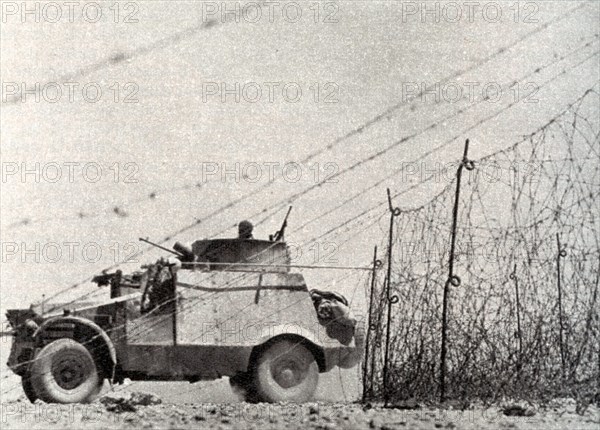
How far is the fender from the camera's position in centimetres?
1272

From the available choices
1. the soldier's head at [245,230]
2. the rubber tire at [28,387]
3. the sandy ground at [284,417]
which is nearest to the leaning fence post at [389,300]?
the sandy ground at [284,417]

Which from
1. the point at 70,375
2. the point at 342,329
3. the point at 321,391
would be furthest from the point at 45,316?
the point at 321,391

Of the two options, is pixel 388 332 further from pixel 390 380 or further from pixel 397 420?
pixel 397 420

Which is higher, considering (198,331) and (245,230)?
(245,230)

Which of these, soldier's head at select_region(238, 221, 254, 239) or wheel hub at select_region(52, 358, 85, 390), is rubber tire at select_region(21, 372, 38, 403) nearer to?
wheel hub at select_region(52, 358, 85, 390)

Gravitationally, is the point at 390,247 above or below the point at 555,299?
above

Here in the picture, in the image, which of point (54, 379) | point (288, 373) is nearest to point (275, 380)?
point (288, 373)

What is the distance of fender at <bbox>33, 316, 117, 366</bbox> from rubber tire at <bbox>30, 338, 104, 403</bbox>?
245 millimetres

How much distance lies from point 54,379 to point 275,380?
10.4 ft

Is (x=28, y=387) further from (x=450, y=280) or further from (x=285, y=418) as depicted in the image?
(x=450, y=280)

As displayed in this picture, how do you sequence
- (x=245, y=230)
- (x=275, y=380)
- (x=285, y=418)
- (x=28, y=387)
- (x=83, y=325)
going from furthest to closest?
(x=245, y=230)
(x=275, y=380)
(x=83, y=325)
(x=28, y=387)
(x=285, y=418)

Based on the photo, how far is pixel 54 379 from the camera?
12562mm

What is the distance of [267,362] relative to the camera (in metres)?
13.6

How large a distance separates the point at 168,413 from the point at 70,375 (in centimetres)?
212
